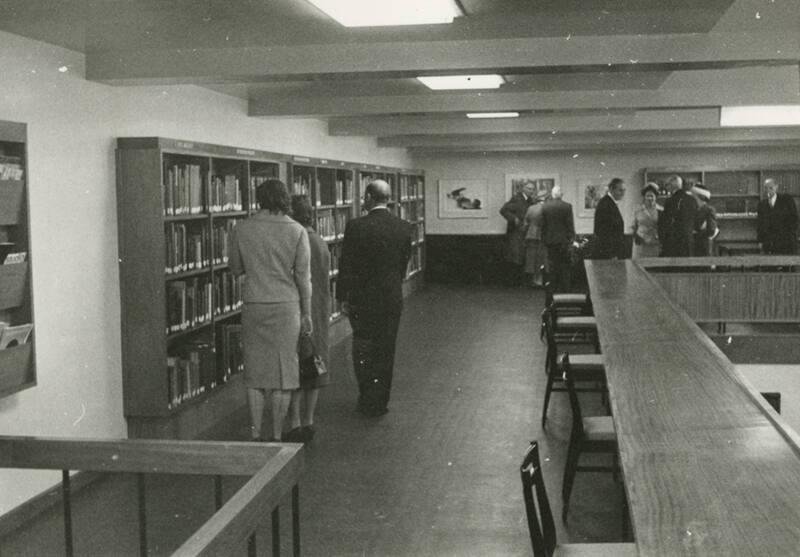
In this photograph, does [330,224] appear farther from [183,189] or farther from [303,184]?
[183,189]

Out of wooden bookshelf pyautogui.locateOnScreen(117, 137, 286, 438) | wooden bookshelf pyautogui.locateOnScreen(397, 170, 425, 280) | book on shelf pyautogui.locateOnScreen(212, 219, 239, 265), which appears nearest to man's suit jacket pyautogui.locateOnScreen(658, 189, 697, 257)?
wooden bookshelf pyautogui.locateOnScreen(397, 170, 425, 280)

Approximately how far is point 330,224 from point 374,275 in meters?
3.90

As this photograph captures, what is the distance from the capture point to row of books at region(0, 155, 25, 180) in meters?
4.82

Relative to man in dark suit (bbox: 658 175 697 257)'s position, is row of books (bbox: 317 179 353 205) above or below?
above

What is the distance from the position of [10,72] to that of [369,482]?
110 inches

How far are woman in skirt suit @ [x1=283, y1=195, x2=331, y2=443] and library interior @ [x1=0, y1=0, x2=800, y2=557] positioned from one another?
0.06ft

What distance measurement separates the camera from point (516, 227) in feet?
55.8

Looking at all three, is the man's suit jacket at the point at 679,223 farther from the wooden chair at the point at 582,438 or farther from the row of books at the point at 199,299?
the wooden chair at the point at 582,438

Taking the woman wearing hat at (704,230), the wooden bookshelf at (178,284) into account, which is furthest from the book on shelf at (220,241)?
the woman wearing hat at (704,230)

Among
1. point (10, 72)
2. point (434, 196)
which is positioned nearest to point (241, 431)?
point (10, 72)

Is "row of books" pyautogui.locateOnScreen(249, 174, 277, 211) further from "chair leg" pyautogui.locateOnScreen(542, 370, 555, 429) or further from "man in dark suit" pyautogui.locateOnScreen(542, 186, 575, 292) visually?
"man in dark suit" pyautogui.locateOnScreen(542, 186, 575, 292)

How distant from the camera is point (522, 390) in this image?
827 centimetres

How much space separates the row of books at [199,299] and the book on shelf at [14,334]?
1.45 meters

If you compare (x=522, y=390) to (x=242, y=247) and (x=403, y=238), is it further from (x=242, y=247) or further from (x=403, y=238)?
(x=242, y=247)
